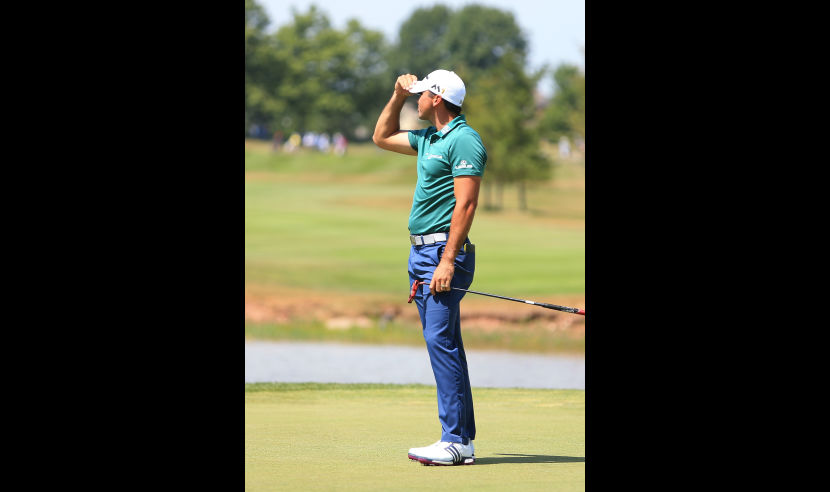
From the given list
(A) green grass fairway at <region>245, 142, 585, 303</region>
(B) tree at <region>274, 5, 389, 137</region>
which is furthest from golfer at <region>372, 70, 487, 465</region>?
Result: (B) tree at <region>274, 5, 389, 137</region>

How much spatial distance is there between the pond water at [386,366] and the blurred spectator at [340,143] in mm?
50009

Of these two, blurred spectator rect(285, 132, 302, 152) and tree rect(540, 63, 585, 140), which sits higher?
tree rect(540, 63, 585, 140)

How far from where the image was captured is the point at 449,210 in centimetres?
623

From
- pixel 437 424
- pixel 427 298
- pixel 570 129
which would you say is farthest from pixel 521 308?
pixel 570 129

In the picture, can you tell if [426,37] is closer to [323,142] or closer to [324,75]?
[324,75]

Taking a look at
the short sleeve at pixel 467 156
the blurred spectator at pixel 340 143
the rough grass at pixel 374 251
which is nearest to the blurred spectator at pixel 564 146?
the blurred spectator at pixel 340 143

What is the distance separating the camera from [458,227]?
5980mm

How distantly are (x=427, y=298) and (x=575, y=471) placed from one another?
1289 mm

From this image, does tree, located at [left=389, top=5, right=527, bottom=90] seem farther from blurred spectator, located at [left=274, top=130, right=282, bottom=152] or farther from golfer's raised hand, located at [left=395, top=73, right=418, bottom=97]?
golfer's raised hand, located at [left=395, top=73, right=418, bottom=97]

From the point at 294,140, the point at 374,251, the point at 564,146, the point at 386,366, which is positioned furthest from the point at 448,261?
the point at 564,146

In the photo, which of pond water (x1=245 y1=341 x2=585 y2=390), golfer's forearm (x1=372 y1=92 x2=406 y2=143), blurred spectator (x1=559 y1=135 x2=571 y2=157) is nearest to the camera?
golfer's forearm (x1=372 y1=92 x2=406 y2=143)

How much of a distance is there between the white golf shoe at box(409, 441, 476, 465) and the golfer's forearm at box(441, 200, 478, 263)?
1.04m

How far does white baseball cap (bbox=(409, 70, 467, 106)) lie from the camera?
20.4 feet

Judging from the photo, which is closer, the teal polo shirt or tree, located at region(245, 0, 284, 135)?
the teal polo shirt
